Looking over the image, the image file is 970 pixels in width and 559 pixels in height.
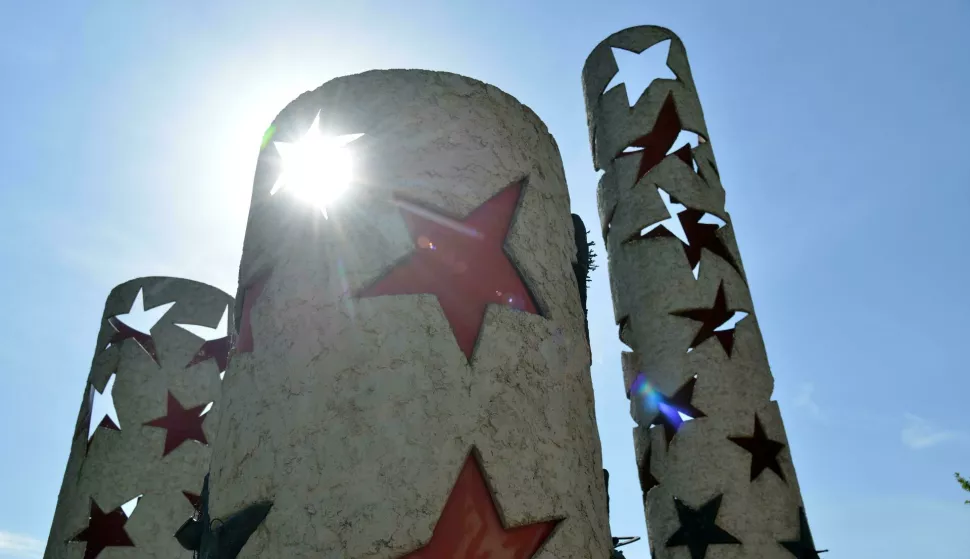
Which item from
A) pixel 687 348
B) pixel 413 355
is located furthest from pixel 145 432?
pixel 413 355

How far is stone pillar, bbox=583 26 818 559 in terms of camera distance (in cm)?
416

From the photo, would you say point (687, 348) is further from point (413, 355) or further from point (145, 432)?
point (145, 432)

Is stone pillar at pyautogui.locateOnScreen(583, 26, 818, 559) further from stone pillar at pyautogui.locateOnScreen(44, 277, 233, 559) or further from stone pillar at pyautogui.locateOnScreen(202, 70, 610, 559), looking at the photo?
stone pillar at pyautogui.locateOnScreen(44, 277, 233, 559)

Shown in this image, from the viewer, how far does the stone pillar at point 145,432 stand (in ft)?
19.2

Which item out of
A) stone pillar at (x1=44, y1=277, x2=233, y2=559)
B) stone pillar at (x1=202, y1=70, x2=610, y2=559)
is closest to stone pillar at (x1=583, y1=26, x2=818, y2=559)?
stone pillar at (x1=202, y1=70, x2=610, y2=559)

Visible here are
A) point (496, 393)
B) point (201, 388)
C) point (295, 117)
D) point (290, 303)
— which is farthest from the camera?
point (201, 388)

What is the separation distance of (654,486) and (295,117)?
3.30 m

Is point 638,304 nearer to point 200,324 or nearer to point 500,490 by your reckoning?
point 500,490

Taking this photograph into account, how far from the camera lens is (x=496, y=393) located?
6.53ft

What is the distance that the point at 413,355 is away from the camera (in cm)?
197

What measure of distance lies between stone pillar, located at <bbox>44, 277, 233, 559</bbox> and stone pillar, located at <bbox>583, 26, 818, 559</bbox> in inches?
147

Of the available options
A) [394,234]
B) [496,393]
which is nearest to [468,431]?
[496,393]

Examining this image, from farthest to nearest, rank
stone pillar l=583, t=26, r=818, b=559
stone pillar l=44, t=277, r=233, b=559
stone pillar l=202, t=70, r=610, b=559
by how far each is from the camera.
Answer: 1. stone pillar l=44, t=277, r=233, b=559
2. stone pillar l=583, t=26, r=818, b=559
3. stone pillar l=202, t=70, r=610, b=559

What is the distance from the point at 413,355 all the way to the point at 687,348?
10.0ft
